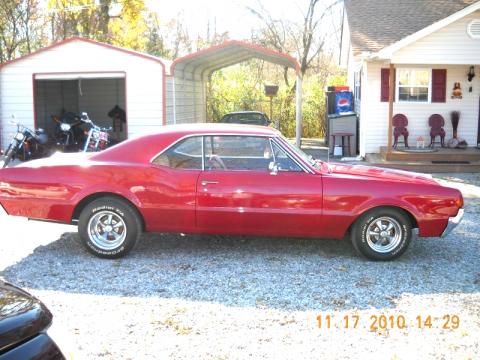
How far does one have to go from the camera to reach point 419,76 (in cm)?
1603

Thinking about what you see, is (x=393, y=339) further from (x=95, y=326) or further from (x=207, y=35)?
(x=207, y=35)

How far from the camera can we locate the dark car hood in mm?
2324

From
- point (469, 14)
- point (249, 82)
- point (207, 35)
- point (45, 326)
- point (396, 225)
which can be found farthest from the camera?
point (207, 35)

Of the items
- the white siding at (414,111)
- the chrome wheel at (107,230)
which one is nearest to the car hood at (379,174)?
the chrome wheel at (107,230)

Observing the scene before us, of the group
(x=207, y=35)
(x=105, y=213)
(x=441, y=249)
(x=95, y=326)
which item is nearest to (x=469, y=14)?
(x=441, y=249)

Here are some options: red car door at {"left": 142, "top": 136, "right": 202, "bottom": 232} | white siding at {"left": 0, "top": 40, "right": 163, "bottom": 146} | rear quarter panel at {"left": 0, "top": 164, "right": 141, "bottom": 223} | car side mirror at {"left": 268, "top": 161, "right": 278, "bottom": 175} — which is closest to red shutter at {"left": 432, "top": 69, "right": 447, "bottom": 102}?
white siding at {"left": 0, "top": 40, "right": 163, "bottom": 146}

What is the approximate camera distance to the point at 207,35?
3791 centimetres

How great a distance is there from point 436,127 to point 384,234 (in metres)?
10.4

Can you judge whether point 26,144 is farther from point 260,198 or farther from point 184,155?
point 260,198

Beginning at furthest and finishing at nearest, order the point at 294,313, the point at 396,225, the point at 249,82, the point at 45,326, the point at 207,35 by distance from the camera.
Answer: the point at 207,35
the point at 249,82
the point at 396,225
the point at 294,313
the point at 45,326

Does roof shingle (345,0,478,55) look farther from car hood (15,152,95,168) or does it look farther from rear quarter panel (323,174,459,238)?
car hood (15,152,95,168)

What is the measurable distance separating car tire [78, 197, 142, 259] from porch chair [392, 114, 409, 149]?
11.0 meters

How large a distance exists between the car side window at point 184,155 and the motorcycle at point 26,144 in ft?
30.6

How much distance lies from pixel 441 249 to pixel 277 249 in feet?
6.48
